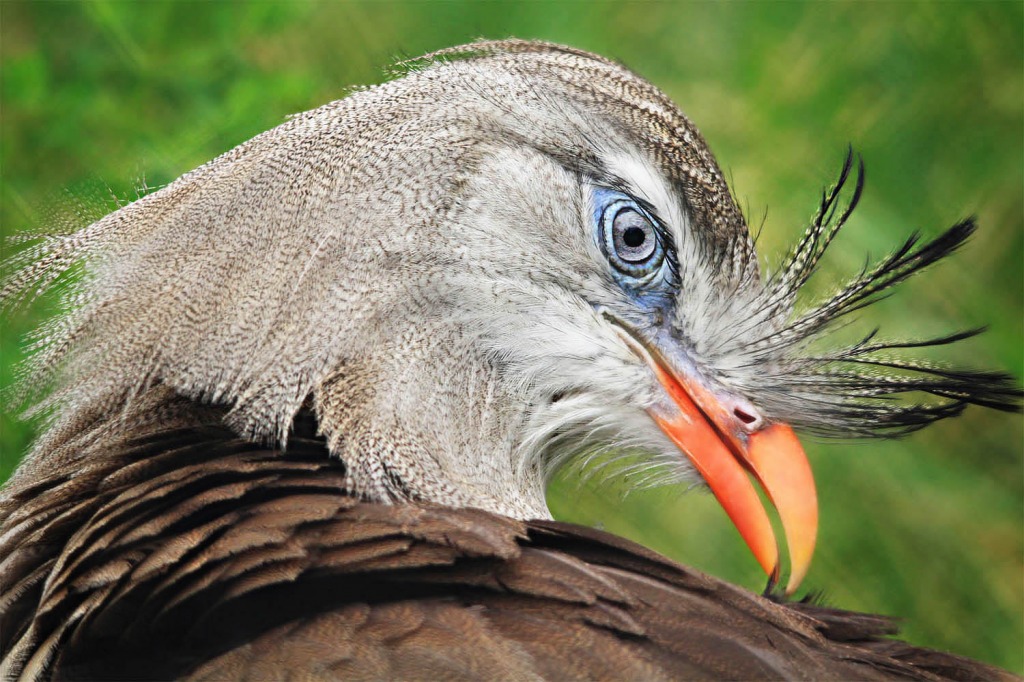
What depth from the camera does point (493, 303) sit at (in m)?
1.80

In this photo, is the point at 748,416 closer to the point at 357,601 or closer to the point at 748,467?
the point at 748,467

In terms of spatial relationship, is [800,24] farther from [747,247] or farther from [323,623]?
[323,623]

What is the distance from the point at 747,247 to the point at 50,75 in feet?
6.24

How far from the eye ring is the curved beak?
0.13 metres

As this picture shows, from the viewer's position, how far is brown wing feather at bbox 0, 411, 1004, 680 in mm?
1333

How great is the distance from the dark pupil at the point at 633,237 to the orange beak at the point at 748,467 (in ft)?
0.64

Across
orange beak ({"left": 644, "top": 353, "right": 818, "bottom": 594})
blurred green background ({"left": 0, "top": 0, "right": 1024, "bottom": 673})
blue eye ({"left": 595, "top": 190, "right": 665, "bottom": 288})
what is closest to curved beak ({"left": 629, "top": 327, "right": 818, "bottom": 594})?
orange beak ({"left": 644, "top": 353, "right": 818, "bottom": 594})

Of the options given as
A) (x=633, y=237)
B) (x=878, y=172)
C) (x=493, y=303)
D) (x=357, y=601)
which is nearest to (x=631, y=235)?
(x=633, y=237)

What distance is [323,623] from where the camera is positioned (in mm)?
1353

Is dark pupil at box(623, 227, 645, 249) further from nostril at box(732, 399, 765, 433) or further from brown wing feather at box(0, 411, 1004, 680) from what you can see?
brown wing feather at box(0, 411, 1004, 680)

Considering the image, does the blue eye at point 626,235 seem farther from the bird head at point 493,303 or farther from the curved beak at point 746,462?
the curved beak at point 746,462

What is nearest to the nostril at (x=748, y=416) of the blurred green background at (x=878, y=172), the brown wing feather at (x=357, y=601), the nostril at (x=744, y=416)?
the nostril at (x=744, y=416)

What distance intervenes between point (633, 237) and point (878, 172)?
2149mm

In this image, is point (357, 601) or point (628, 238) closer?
point (357, 601)
